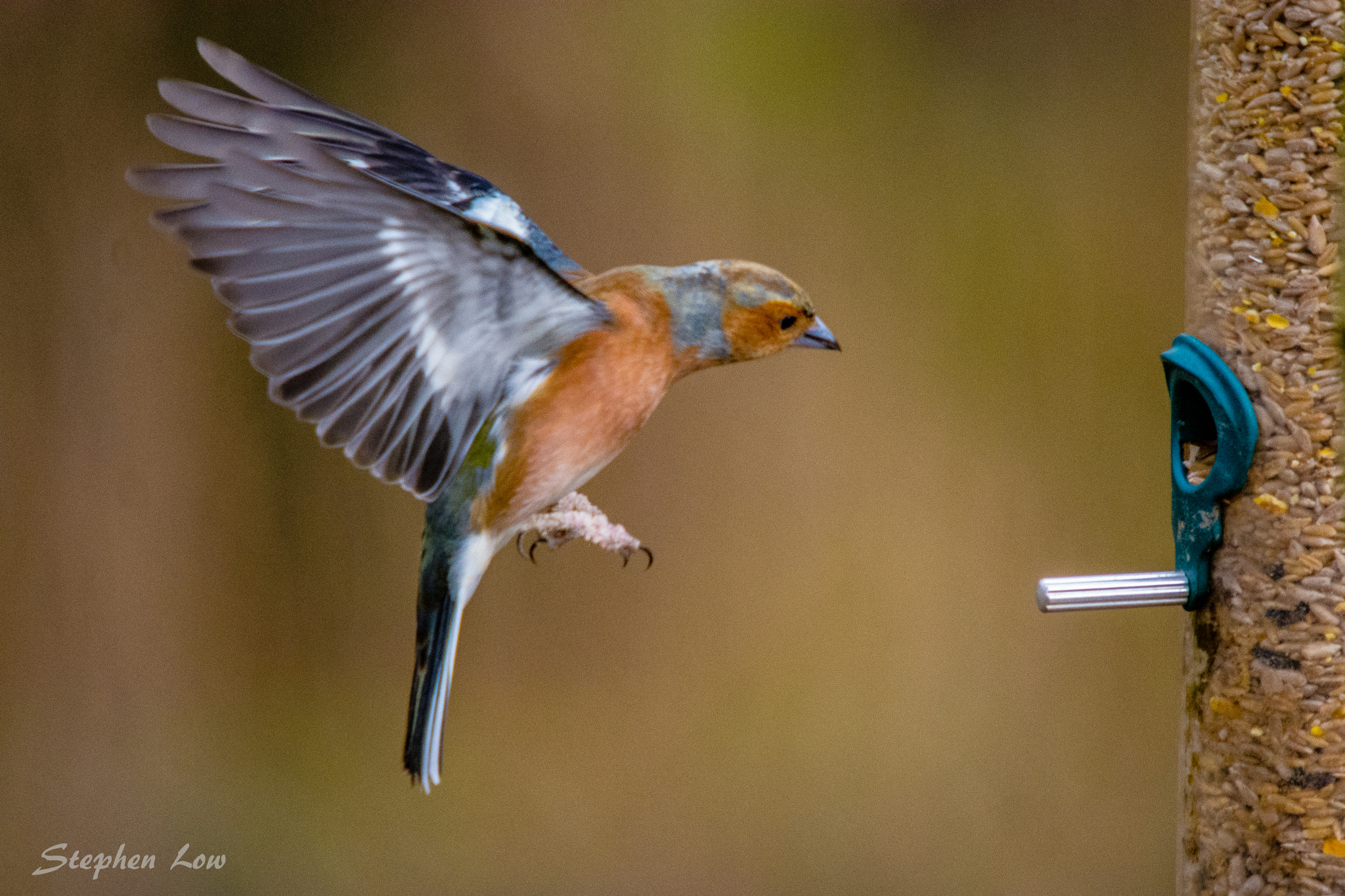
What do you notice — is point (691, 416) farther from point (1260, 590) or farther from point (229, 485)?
point (1260, 590)

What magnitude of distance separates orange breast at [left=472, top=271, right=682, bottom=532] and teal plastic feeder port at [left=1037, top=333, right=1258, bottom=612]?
0.51m

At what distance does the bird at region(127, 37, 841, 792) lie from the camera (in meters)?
1.16

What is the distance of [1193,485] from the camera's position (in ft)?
4.00

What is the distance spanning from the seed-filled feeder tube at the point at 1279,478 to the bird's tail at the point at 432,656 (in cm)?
84

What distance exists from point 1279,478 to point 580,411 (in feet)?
2.40

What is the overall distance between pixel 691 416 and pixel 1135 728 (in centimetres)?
108

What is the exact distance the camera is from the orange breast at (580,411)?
4.51 ft

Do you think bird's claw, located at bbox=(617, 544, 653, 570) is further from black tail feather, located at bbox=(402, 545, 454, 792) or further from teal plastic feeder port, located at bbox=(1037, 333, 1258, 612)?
teal plastic feeder port, located at bbox=(1037, 333, 1258, 612)

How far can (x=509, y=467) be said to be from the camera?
4.52 ft
